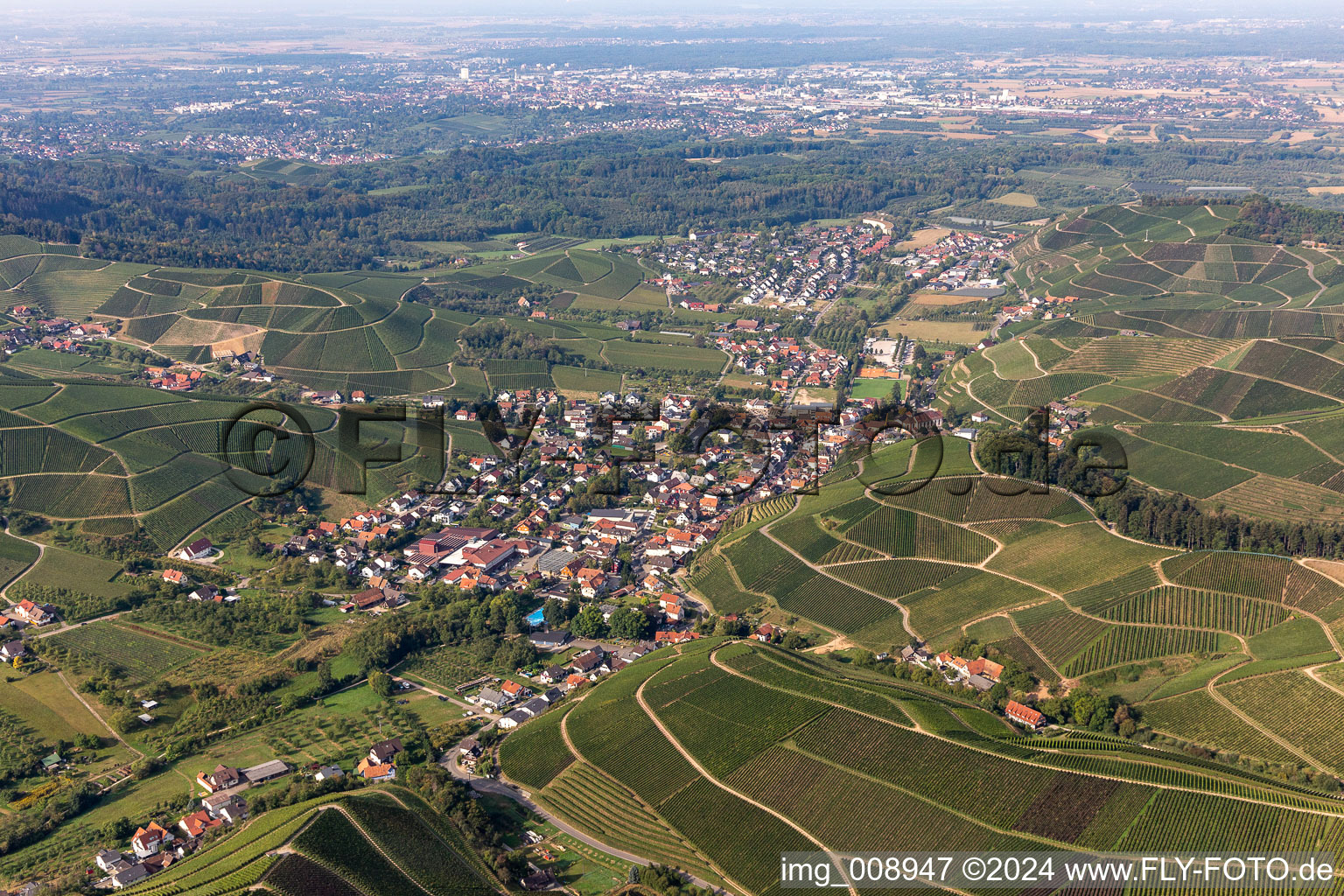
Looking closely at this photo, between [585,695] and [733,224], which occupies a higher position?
[733,224]

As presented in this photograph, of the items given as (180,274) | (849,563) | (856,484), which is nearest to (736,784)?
(849,563)

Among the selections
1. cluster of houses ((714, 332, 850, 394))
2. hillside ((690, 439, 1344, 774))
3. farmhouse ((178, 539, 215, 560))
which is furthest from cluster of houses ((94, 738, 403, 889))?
cluster of houses ((714, 332, 850, 394))

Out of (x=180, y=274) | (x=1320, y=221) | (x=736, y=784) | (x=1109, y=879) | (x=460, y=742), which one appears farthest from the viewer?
(x=1320, y=221)

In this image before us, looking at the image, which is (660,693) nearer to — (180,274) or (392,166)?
(180,274)

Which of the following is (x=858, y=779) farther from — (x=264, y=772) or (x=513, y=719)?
(x=264, y=772)

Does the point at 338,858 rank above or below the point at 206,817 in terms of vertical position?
above

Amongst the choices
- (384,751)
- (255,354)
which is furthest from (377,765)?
(255,354)

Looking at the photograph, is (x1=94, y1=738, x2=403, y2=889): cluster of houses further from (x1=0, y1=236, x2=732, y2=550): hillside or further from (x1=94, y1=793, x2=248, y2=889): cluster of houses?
(x1=0, y1=236, x2=732, y2=550): hillside

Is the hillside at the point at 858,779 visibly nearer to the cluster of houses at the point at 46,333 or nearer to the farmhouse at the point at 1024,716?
the farmhouse at the point at 1024,716
